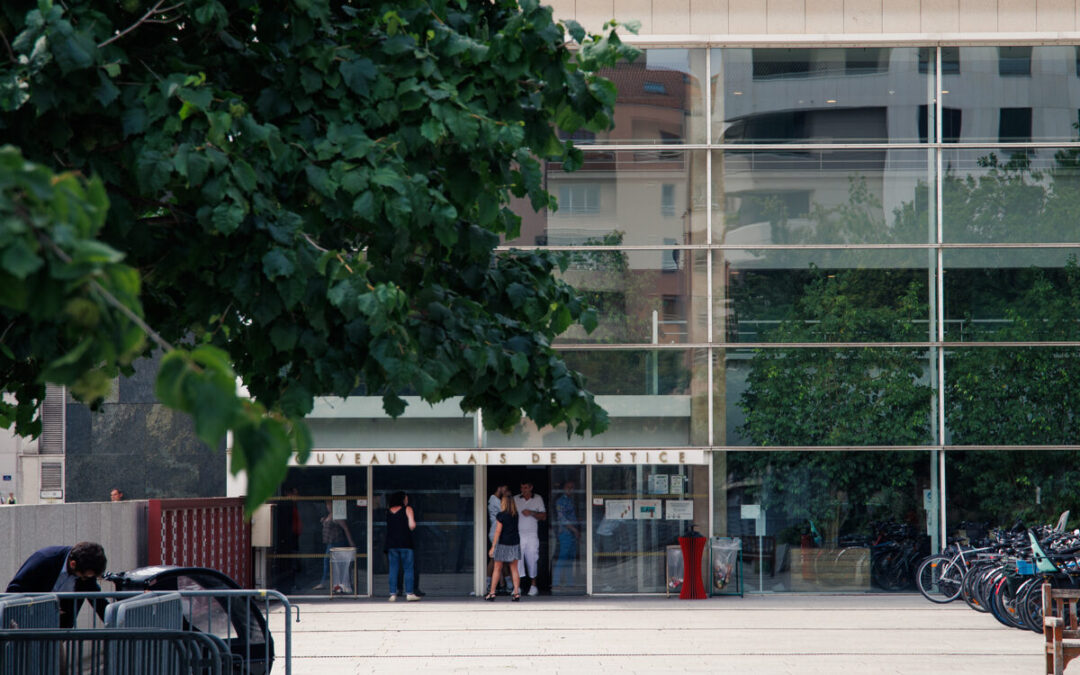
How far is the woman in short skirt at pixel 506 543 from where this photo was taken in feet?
57.4

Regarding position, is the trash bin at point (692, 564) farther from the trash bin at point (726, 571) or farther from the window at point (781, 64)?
the window at point (781, 64)

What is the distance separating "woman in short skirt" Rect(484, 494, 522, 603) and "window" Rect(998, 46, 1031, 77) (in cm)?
938

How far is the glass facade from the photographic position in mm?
18062

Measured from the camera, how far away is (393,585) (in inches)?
708

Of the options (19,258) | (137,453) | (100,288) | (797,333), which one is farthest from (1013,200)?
(19,258)

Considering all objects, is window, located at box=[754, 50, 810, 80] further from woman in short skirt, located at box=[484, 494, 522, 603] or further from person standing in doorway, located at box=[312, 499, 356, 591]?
person standing in doorway, located at box=[312, 499, 356, 591]

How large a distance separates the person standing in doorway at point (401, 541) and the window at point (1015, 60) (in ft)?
34.5

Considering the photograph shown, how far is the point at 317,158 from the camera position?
5449mm

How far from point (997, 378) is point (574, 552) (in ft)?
21.2

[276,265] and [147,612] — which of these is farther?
[147,612]

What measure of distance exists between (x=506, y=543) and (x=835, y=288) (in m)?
5.87

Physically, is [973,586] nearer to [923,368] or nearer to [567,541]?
[923,368]

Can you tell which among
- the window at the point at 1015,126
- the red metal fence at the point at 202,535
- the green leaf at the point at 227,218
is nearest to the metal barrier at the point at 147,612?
the green leaf at the point at 227,218

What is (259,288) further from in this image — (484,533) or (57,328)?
(484,533)
